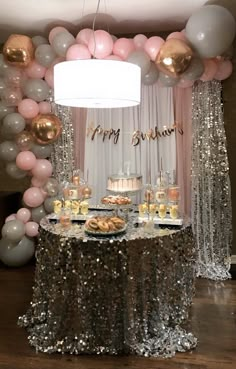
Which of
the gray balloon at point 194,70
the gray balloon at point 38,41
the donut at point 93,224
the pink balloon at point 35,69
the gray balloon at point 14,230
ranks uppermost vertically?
the gray balloon at point 38,41

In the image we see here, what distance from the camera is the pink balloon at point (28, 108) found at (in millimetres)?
3756

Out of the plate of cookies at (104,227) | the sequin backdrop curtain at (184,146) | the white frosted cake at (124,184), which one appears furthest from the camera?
the sequin backdrop curtain at (184,146)

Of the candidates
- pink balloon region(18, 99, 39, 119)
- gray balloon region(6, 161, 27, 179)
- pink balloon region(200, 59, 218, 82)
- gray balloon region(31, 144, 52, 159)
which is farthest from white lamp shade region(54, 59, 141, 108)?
gray balloon region(6, 161, 27, 179)

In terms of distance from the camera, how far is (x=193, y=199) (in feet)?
12.9

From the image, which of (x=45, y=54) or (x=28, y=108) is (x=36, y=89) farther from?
(x=45, y=54)

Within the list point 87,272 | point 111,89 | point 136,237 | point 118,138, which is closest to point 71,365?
point 87,272

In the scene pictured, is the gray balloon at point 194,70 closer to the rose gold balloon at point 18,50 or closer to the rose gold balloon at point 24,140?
the rose gold balloon at point 18,50

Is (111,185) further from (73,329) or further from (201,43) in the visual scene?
(201,43)

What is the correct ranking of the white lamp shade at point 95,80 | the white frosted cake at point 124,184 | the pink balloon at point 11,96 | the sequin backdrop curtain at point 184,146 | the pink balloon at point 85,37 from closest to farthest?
the white lamp shade at point 95,80
the white frosted cake at point 124,184
the pink balloon at point 85,37
the pink balloon at point 11,96
the sequin backdrop curtain at point 184,146

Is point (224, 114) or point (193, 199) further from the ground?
point (224, 114)

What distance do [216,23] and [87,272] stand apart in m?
2.15

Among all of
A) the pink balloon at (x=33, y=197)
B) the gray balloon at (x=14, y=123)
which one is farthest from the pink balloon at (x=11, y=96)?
the pink balloon at (x=33, y=197)

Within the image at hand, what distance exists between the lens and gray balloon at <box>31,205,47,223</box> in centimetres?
392

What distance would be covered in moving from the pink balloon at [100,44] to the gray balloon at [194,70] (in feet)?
2.21
